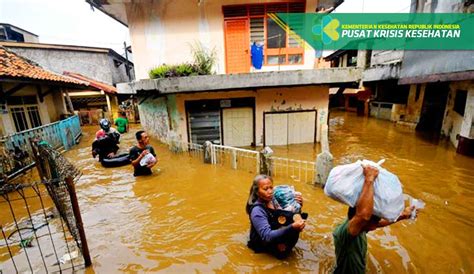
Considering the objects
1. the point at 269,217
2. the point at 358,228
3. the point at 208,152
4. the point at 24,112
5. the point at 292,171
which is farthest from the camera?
the point at 24,112

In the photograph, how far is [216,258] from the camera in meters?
3.69

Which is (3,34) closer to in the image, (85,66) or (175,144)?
(85,66)

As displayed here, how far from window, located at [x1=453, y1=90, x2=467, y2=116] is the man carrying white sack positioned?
12.1 metres

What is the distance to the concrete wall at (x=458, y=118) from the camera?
8.86 meters

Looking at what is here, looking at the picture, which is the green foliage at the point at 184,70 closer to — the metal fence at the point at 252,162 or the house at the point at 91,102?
the metal fence at the point at 252,162

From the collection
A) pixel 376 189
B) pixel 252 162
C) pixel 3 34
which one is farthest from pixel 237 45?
pixel 3 34

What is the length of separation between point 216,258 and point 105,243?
204 cm

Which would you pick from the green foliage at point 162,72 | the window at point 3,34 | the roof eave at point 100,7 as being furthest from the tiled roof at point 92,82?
the green foliage at point 162,72

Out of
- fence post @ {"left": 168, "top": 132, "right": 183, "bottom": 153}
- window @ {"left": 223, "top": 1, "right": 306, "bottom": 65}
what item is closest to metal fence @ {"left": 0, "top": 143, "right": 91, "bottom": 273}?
fence post @ {"left": 168, "top": 132, "right": 183, "bottom": 153}

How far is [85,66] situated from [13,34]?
7.13 metres

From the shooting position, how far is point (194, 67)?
9.79 meters

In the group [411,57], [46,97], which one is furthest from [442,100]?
[46,97]

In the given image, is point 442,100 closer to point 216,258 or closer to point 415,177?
point 415,177

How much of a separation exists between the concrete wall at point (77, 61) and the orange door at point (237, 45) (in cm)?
1740
